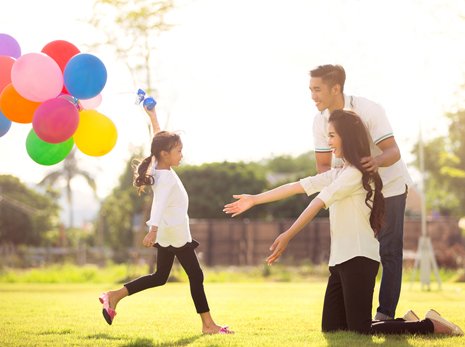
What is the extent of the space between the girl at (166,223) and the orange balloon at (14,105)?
1.61 m

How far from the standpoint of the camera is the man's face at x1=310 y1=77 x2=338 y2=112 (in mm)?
5645

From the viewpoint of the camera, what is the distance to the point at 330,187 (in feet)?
16.4

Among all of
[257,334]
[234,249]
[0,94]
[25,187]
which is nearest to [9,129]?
[0,94]

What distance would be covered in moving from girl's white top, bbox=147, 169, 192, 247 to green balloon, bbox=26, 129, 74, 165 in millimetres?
1610

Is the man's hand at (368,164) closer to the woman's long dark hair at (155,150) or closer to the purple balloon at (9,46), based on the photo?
the woman's long dark hair at (155,150)

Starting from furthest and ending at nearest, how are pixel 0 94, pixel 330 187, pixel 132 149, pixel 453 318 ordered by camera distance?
pixel 132 149
pixel 0 94
pixel 453 318
pixel 330 187

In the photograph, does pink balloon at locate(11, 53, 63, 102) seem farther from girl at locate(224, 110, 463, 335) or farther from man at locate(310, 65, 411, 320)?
girl at locate(224, 110, 463, 335)

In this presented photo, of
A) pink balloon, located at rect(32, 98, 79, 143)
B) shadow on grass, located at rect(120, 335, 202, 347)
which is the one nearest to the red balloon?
pink balloon, located at rect(32, 98, 79, 143)

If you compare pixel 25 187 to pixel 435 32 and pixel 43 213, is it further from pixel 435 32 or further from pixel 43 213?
pixel 435 32

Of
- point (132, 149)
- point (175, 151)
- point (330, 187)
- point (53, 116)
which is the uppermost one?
point (132, 149)

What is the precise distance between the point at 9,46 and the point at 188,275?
3197 millimetres

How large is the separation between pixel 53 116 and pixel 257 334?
2637 mm

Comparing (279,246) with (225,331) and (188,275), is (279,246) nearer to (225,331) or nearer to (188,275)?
(225,331)

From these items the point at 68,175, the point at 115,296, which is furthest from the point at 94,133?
the point at 68,175
